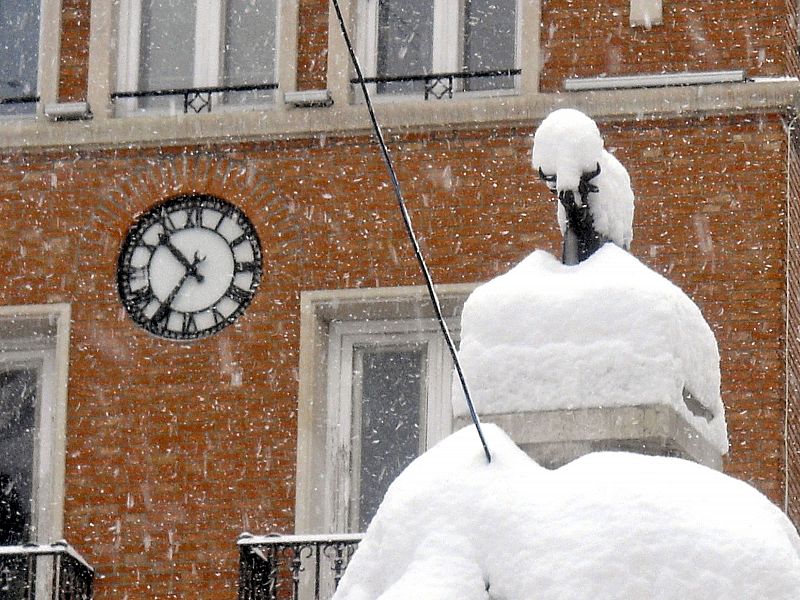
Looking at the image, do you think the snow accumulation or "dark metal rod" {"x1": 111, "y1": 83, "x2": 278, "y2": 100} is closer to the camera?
the snow accumulation

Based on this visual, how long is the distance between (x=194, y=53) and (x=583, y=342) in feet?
29.5

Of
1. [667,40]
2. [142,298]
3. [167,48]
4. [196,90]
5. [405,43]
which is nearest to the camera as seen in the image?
[667,40]

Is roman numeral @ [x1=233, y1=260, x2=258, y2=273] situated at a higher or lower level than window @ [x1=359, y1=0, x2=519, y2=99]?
lower

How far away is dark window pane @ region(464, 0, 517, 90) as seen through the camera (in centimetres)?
1531

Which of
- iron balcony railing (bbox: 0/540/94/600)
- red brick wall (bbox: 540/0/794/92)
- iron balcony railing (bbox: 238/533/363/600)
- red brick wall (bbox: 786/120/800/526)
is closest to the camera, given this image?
iron balcony railing (bbox: 238/533/363/600)

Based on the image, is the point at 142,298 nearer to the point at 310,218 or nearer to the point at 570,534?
the point at 310,218

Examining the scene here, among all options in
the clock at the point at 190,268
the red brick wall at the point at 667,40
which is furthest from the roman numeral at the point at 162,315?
the red brick wall at the point at 667,40

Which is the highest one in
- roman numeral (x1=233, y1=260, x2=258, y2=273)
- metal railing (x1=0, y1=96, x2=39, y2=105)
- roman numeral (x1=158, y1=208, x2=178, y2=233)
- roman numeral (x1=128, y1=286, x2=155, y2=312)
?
metal railing (x1=0, y1=96, x2=39, y2=105)

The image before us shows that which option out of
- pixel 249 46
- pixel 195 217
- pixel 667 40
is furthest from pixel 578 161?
pixel 249 46

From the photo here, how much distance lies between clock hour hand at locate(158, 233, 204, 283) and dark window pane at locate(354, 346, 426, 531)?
41.3 inches

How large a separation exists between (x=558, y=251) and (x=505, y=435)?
7850mm

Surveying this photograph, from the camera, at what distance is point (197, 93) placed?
51.2 ft

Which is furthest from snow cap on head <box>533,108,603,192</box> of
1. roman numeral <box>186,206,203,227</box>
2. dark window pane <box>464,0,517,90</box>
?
roman numeral <box>186,206,203,227</box>

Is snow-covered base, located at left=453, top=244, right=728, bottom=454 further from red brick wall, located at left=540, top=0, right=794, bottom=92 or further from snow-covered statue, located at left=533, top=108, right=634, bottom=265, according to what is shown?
red brick wall, located at left=540, top=0, right=794, bottom=92
